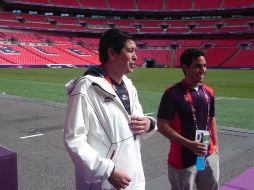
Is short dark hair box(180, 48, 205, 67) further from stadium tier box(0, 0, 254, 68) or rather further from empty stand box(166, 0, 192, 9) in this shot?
empty stand box(166, 0, 192, 9)

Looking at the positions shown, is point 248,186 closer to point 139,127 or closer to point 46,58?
point 139,127

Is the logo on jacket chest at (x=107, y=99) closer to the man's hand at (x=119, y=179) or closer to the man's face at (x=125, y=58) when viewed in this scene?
the man's face at (x=125, y=58)

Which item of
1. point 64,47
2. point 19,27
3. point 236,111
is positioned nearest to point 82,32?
point 64,47

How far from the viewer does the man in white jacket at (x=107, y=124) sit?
202 centimetres

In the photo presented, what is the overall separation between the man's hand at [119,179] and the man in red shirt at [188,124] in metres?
1.03

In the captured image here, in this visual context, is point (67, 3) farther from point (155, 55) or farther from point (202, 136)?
point (202, 136)

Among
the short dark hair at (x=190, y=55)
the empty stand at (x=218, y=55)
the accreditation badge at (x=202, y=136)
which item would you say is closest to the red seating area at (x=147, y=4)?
the empty stand at (x=218, y=55)

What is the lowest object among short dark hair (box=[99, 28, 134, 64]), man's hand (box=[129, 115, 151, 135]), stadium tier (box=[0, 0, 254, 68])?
stadium tier (box=[0, 0, 254, 68])

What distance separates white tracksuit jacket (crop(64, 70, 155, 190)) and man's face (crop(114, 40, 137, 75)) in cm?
17

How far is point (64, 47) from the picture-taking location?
5206 centimetres

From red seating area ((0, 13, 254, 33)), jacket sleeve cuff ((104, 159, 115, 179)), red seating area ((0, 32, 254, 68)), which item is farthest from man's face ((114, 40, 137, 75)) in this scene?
red seating area ((0, 13, 254, 33))

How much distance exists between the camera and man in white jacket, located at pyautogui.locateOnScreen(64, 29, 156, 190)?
6.61 ft

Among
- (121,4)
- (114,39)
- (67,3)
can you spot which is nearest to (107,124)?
(114,39)

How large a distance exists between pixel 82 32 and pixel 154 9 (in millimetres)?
15347
